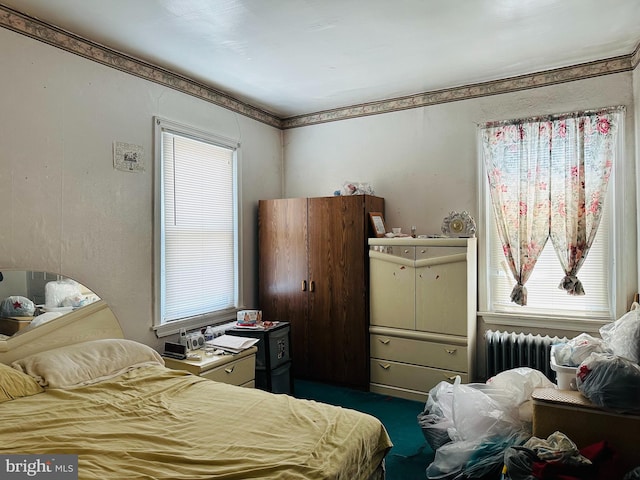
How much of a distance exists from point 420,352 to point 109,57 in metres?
3.37

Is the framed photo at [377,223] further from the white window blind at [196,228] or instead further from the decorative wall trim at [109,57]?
the decorative wall trim at [109,57]

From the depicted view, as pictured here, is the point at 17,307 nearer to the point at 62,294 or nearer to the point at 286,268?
the point at 62,294

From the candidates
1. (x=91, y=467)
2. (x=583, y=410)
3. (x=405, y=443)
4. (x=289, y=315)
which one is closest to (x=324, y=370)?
(x=289, y=315)

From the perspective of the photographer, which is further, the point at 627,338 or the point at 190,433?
the point at 627,338

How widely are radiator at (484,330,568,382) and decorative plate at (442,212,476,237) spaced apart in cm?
91

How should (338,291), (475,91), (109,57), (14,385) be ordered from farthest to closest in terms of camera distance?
1. (338,291)
2. (475,91)
3. (109,57)
4. (14,385)

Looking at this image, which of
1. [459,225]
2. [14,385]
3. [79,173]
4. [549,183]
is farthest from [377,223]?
[14,385]

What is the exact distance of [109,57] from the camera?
296cm

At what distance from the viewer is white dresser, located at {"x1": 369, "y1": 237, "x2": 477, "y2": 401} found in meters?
3.41

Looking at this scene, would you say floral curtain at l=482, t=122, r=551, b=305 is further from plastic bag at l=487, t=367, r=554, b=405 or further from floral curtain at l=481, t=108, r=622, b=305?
plastic bag at l=487, t=367, r=554, b=405

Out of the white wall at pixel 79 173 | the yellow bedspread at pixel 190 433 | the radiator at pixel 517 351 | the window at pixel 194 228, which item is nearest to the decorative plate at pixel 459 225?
the radiator at pixel 517 351

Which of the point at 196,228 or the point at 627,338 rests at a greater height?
the point at 196,228

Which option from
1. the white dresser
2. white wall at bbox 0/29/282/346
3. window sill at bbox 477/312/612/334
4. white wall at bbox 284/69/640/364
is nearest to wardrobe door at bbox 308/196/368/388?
the white dresser

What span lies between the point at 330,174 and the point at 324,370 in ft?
6.75
